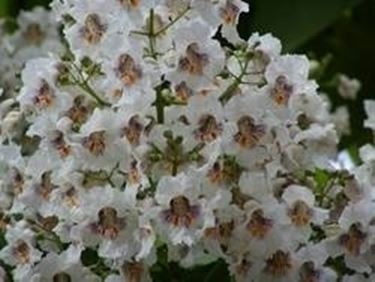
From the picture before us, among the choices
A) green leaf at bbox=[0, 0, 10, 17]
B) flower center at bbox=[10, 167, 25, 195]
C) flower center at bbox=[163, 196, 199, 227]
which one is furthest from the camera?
green leaf at bbox=[0, 0, 10, 17]

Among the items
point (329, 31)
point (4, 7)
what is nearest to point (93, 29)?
point (4, 7)

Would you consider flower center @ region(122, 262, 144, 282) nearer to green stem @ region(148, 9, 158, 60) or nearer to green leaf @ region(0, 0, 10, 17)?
green stem @ region(148, 9, 158, 60)

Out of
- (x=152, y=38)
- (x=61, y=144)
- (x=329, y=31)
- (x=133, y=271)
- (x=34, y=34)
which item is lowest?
(x=133, y=271)

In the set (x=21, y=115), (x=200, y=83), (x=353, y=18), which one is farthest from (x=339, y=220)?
(x=353, y=18)

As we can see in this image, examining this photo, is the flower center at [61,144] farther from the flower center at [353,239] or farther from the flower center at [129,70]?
the flower center at [353,239]

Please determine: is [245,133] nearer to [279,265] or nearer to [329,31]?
[279,265]

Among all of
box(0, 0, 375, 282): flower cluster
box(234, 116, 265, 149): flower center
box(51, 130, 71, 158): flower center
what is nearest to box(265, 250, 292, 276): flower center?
box(0, 0, 375, 282): flower cluster
